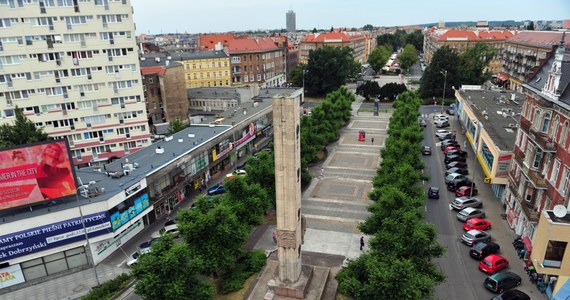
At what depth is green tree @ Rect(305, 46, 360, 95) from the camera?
113125 millimetres

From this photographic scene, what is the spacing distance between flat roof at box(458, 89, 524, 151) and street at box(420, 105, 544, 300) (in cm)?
699

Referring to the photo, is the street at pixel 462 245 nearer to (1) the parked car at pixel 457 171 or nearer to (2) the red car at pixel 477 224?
(2) the red car at pixel 477 224

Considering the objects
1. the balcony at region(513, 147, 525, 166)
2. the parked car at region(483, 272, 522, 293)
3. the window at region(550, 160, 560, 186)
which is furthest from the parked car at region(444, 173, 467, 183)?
the parked car at region(483, 272, 522, 293)

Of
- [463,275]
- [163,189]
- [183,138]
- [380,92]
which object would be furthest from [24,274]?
[380,92]

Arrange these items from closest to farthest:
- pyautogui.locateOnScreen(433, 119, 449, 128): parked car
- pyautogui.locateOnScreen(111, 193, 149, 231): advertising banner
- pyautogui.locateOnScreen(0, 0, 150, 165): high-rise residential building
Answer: pyautogui.locateOnScreen(111, 193, 149, 231): advertising banner → pyautogui.locateOnScreen(0, 0, 150, 165): high-rise residential building → pyautogui.locateOnScreen(433, 119, 449, 128): parked car

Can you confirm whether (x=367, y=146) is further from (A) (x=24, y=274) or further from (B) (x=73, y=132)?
(A) (x=24, y=274)

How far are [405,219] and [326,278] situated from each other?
824 centimetres

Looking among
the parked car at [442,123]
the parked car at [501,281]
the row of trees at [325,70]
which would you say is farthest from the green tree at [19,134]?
the row of trees at [325,70]

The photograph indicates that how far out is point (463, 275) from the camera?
109ft

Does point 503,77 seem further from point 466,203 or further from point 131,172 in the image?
point 131,172

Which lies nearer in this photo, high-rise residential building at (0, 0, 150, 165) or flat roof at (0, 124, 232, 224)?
flat roof at (0, 124, 232, 224)

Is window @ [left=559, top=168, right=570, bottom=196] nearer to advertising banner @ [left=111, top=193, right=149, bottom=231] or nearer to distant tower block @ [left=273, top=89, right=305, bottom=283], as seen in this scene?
distant tower block @ [left=273, top=89, right=305, bottom=283]

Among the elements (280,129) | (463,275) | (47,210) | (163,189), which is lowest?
(463,275)

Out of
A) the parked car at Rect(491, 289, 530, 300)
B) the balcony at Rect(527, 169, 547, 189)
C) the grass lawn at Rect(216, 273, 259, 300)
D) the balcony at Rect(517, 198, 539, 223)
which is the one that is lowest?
the grass lawn at Rect(216, 273, 259, 300)
